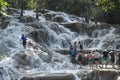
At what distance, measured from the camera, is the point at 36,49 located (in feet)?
97.5

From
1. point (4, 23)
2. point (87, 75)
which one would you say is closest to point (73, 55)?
point (87, 75)

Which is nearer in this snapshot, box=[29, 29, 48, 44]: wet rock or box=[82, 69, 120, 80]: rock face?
box=[82, 69, 120, 80]: rock face

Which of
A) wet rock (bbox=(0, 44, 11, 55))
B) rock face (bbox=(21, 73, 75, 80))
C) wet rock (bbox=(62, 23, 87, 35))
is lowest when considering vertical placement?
wet rock (bbox=(62, 23, 87, 35))

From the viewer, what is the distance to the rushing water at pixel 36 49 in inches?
982

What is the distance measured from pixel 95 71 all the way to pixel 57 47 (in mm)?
14047

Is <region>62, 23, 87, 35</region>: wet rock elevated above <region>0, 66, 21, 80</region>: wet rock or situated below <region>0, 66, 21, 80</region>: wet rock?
below

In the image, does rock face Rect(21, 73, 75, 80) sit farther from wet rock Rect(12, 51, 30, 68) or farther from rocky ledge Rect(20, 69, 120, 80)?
wet rock Rect(12, 51, 30, 68)

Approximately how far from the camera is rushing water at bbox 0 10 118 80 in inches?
982

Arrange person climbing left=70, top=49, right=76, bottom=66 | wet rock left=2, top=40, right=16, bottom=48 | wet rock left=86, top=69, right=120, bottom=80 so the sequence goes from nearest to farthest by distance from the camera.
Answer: wet rock left=86, top=69, right=120, bottom=80 → person climbing left=70, top=49, right=76, bottom=66 → wet rock left=2, top=40, right=16, bottom=48

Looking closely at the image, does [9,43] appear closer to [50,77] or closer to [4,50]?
A: [4,50]

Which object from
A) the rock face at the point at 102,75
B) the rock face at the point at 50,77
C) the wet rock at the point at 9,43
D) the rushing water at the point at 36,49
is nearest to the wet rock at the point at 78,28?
the rushing water at the point at 36,49

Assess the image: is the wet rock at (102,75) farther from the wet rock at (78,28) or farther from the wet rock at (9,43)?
the wet rock at (78,28)

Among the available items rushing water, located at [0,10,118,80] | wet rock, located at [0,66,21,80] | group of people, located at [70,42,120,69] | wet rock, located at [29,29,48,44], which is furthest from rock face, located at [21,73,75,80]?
wet rock, located at [29,29,48,44]

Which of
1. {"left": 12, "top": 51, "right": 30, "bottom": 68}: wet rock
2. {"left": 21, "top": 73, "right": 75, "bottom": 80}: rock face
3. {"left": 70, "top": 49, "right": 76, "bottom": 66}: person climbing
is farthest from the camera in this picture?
{"left": 70, "top": 49, "right": 76, "bottom": 66}: person climbing
